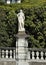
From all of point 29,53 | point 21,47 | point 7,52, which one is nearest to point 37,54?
point 29,53

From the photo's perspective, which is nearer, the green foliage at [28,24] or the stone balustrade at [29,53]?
the stone balustrade at [29,53]

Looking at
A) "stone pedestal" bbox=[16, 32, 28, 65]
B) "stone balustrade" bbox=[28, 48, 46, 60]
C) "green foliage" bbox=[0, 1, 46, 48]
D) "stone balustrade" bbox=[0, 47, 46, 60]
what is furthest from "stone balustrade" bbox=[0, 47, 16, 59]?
"green foliage" bbox=[0, 1, 46, 48]

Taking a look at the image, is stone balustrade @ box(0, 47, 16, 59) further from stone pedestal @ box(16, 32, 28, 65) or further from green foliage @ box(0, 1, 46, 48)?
green foliage @ box(0, 1, 46, 48)

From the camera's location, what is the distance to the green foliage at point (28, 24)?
17547 millimetres

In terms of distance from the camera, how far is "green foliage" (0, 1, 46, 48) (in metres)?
17.5

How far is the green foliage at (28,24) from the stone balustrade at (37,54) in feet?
4.56

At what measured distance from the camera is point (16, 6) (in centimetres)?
1841

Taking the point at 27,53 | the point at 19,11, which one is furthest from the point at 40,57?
the point at 19,11

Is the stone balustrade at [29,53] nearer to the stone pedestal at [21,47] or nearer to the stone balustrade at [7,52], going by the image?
the stone balustrade at [7,52]

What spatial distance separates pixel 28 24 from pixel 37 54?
2.43 meters

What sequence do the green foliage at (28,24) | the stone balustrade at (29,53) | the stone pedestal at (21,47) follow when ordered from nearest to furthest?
1. the stone pedestal at (21,47)
2. the stone balustrade at (29,53)
3. the green foliage at (28,24)

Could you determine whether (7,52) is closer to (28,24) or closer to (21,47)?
(21,47)

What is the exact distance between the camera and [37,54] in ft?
52.4

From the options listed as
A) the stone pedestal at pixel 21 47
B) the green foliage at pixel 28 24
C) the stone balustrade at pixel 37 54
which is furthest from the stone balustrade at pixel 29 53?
the green foliage at pixel 28 24
